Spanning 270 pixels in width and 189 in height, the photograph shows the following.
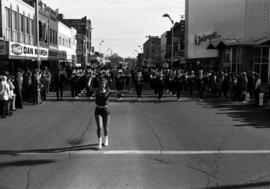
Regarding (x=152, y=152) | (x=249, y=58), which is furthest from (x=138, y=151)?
(x=249, y=58)

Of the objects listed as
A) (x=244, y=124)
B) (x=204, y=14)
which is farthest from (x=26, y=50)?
(x=204, y=14)

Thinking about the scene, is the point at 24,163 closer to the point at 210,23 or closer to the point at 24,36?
the point at 24,36

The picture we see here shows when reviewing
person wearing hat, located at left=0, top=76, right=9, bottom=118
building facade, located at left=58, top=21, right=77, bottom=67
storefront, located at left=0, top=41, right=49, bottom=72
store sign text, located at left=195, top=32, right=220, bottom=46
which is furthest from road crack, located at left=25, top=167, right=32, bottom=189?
store sign text, located at left=195, top=32, right=220, bottom=46

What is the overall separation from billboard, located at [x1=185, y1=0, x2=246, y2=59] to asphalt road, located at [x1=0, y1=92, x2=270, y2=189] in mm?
33672

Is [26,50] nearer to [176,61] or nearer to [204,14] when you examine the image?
[204,14]

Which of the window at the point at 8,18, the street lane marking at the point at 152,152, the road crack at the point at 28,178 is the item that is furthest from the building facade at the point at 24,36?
the road crack at the point at 28,178

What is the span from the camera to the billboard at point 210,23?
4818 centimetres

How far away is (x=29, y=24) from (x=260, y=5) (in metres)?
24.9

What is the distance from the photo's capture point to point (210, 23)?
58812mm

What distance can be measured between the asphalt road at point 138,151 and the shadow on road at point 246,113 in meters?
0.04

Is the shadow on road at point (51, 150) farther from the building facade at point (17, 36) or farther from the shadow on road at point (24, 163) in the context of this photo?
the building facade at point (17, 36)

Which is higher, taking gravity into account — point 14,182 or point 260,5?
point 260,5

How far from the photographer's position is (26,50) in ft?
89.1

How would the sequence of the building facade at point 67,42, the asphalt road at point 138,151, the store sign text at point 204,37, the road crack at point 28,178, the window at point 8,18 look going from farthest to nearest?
the building facade at point 67,42 < the store sign text at point 204,37 < the window at point 8,18 < the asphalt road at point 138,151 < the road crack at point 28,178
